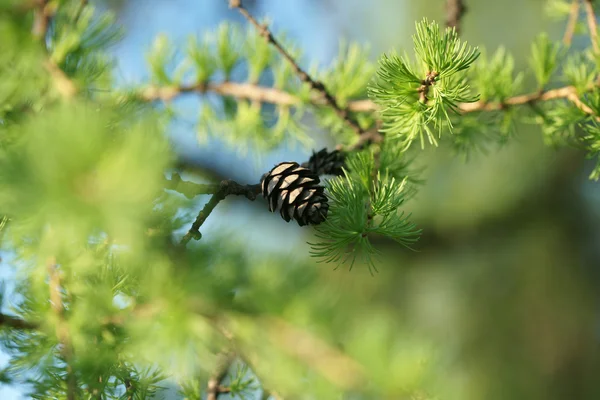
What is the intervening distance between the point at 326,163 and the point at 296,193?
2.9 inches

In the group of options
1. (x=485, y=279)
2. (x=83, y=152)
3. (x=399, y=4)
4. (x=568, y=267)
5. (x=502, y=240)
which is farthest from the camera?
(x=399, y=4)

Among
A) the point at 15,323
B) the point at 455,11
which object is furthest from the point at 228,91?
the point at 15,323

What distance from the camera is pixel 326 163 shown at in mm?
346

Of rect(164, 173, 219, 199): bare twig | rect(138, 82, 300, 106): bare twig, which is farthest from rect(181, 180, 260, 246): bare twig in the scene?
rect(138, 82, 300, 106): bare twig

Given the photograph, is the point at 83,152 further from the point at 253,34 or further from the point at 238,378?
the point at 253,34

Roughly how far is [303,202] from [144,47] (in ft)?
1.21

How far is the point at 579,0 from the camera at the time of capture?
0.51 metres

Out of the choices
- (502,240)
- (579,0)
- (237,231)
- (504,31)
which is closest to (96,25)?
(237,231)

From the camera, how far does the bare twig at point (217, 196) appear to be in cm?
23

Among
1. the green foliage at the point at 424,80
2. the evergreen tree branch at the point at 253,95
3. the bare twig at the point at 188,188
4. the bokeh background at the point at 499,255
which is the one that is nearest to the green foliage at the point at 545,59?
the evergreen tree branch at the point at 253,95

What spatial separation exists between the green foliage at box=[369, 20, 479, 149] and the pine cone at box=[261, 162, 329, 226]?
0.05 metres

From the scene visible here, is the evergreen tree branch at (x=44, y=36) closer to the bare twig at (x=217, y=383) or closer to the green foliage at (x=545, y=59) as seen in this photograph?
the bare twig at (x=217, y=383)

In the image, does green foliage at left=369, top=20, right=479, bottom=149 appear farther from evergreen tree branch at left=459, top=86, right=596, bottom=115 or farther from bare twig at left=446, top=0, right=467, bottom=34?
bare twig at left=446, top=0, right=467, bottom=34

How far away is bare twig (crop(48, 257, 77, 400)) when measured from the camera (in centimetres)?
21
